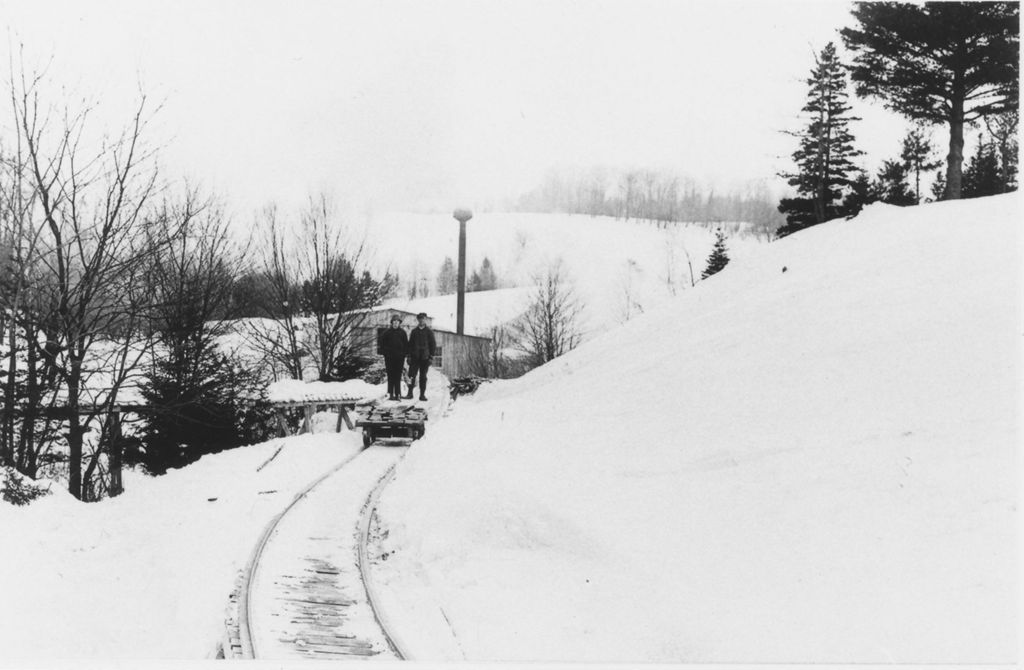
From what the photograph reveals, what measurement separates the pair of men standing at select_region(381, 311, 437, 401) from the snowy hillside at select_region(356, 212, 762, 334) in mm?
64239

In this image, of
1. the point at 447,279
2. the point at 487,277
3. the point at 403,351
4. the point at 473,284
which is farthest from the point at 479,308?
the point at 403,351

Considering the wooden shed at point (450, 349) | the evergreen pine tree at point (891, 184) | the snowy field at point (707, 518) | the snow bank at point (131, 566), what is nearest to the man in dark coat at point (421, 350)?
the snowy field at point (707, 518)

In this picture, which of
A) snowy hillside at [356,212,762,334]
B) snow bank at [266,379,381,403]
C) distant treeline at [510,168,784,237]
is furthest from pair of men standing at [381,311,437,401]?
distant treeline at [510,168,784,237]

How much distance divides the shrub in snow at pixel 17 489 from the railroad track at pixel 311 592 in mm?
3290

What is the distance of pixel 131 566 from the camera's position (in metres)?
7.81

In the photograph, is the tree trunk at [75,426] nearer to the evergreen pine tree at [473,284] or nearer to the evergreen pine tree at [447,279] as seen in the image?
the evergreen pine tree at [473,284]

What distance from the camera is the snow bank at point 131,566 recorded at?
19.9 feet

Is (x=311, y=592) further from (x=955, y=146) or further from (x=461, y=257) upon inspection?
(x=461, y=257)

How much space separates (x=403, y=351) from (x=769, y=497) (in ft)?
38.6

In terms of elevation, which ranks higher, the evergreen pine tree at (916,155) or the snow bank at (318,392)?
the evergreen pine tree at (916,155)

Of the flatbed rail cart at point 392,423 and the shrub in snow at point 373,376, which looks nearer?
the flatbed rail cart at point 392,423

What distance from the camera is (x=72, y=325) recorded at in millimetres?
15031

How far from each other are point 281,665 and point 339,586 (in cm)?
171

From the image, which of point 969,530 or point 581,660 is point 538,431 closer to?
point 581,660
